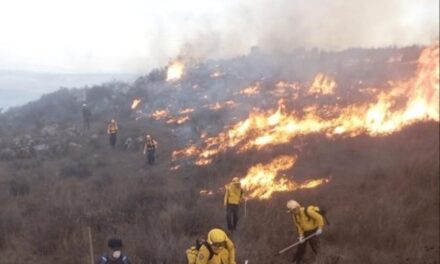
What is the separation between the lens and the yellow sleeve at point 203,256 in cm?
680

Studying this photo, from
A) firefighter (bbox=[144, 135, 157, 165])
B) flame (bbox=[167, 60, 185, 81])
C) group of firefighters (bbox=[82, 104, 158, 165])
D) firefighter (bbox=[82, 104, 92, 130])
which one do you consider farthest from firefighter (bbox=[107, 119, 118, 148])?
flame (bbox=[167, 60, 185, 81])

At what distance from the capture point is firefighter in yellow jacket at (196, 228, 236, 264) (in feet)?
22.4

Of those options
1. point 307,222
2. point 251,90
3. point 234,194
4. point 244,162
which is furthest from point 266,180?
point 251,90

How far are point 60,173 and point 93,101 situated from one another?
2206 cm

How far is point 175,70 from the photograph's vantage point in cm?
4338

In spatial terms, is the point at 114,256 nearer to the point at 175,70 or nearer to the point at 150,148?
the point at 150,148

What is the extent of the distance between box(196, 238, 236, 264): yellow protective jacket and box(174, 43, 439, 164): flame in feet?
49.1

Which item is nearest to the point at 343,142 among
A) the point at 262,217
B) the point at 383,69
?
the point at 262,217

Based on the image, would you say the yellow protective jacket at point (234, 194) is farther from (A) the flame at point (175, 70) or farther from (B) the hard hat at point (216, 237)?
(A) the flame at point (175, 70)

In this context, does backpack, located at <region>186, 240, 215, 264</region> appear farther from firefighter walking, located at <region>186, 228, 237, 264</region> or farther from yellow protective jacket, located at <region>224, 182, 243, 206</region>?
yellow protective jacket, located at <region>224, 182, 243, 206</region>

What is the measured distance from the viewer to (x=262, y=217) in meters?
13.4

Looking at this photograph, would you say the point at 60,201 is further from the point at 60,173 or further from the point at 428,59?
the point at 428,59

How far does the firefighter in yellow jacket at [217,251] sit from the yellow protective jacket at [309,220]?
11.1ft

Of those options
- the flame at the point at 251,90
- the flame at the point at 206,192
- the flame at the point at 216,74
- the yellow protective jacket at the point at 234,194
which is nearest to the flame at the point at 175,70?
the flame at the point at 216,74
